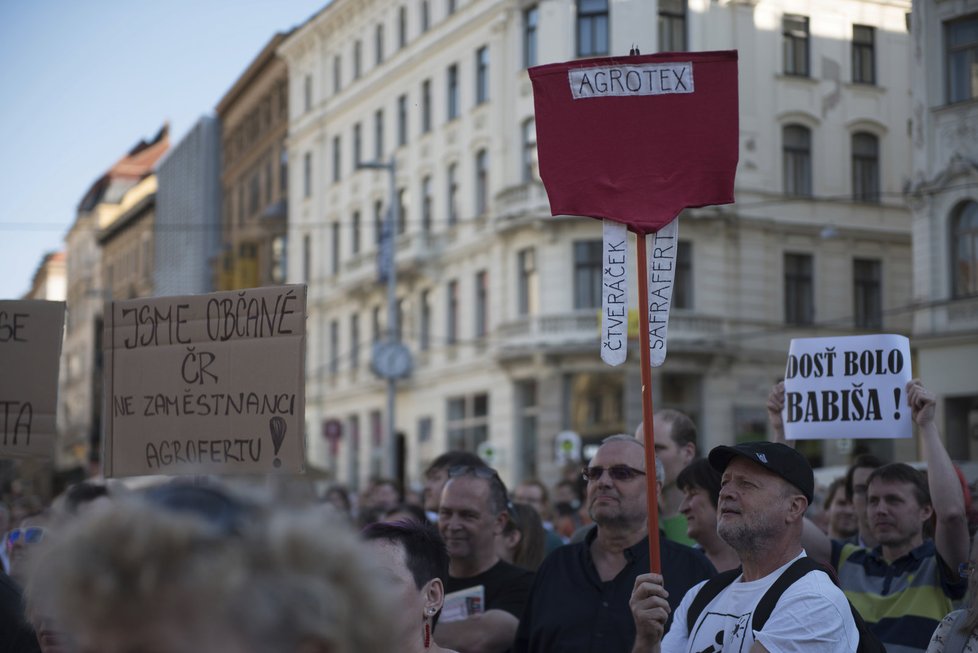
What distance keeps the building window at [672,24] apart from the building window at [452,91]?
979 cm

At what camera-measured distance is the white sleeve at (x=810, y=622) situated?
402cm

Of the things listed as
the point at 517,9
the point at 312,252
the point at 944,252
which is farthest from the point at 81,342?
the point at 944,252

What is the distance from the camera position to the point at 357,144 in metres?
45.7

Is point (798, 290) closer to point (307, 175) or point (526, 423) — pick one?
point (526, 423)

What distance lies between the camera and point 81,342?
85.1m

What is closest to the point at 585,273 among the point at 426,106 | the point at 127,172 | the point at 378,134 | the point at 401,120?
the point at 426,106

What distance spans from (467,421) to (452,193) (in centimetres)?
654

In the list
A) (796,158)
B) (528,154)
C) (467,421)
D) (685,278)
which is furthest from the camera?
(467,421)

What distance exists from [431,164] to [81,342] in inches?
1991

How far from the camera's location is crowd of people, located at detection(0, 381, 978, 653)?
167 centimetres

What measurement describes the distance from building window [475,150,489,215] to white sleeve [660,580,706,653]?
1312 inches

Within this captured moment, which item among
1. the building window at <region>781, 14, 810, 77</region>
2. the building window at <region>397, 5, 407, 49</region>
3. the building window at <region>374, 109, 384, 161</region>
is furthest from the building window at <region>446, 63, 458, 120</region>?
the building window at <region>781, 14, 810, 77</region>

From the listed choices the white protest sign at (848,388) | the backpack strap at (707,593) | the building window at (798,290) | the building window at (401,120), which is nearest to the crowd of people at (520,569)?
the backpack strap at (707,593)

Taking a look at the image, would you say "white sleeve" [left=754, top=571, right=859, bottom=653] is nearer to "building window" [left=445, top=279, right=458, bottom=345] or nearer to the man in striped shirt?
the man in striped shirt
